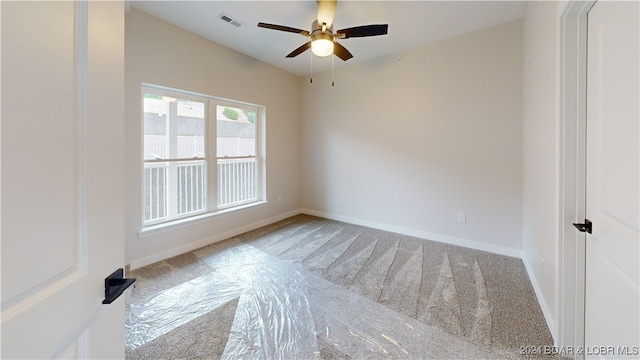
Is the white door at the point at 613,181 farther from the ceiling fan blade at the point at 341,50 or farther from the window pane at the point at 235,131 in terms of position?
the window pane at the point at 235,131

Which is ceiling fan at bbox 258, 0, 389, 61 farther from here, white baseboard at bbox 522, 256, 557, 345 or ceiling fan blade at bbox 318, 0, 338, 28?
white baseboard at bbox 522, 256, 557, 345

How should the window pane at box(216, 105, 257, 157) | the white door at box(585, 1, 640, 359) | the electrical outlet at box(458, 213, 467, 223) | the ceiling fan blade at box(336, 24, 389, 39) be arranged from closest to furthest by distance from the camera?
1. the white door at box(585, 1, 640, 359)
2. the ceiling fan blade at box(336, 24, 389, 39)
3. the electrical outlet at box(458, 213, 467, 223)
4. the window pane at box(216, 105, 257, 157)

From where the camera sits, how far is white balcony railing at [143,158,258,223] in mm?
2975

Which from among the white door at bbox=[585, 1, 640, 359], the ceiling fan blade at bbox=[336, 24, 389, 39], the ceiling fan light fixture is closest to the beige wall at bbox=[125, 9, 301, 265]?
the ceiling fan light fixture

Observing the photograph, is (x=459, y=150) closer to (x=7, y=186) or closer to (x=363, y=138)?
(x=363, y=138)

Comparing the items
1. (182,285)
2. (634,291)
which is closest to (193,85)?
(182,285)

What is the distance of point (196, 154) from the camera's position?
3.38m

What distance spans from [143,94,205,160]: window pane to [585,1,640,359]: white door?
375 cm

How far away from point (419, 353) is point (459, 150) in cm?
263

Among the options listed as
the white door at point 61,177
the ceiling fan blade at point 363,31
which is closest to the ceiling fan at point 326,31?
the ceiling fan blade at point 363,31

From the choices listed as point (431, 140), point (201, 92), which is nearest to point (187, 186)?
point (201, 92)

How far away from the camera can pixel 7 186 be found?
42 centimetres

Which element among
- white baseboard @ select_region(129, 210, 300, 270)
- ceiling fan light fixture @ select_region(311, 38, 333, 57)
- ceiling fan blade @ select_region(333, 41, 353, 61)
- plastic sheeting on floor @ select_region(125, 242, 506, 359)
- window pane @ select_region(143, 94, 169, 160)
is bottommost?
plastic sheeting on floor @ select_region(125, 242, 506, 359)

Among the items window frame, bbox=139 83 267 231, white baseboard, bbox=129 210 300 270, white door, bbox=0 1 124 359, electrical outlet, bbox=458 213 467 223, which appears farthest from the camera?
electrical outlet, bbox=458 213 467 223
